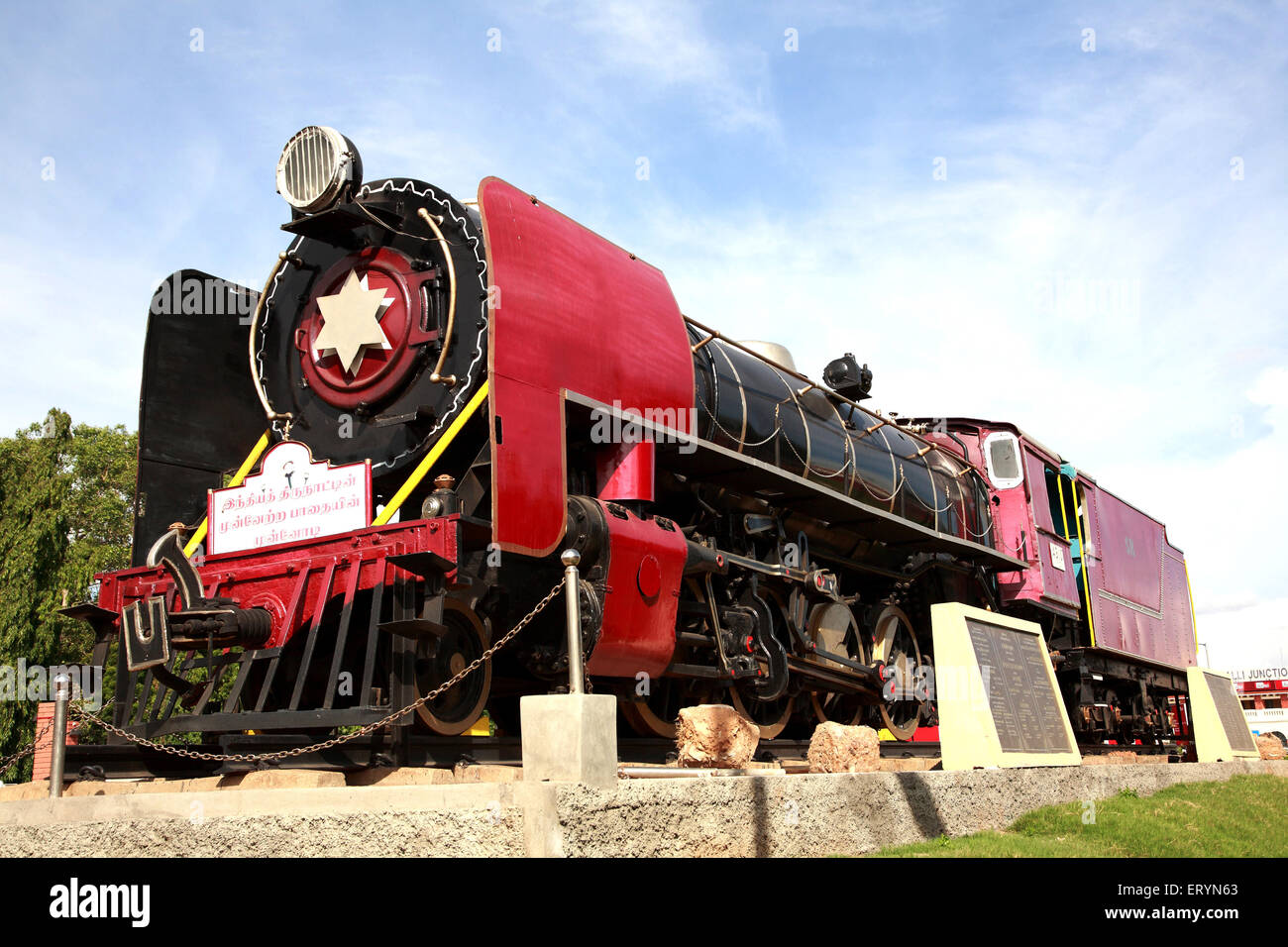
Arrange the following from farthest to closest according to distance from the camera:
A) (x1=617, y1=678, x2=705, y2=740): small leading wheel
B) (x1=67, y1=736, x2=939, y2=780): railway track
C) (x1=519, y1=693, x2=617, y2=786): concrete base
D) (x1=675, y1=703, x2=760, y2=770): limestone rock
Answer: (x1=617, y1=678, x2=705, y2=740): small leading wheel → (x1=675, y1=703, x2=760, y2=770): limestone rock → (x1=67, y1=736, x2=939, y2=780): railway track → (x1=519, y1=693, x2=617, y2=786): concrete base

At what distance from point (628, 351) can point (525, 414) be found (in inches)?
47.7

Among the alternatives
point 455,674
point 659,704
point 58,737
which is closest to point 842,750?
point 659,704

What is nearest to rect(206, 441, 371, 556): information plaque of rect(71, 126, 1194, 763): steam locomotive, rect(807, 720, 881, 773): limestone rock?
rect(71, 126, 1194, 763): steam locomotive

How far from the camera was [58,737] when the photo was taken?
5254 mm

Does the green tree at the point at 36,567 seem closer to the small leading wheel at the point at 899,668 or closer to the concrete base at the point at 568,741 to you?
the small leading wheel at the point at 899,668

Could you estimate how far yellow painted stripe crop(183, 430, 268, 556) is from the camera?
689 centimetres

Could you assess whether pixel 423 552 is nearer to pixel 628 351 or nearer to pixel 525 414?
pixel 525 414

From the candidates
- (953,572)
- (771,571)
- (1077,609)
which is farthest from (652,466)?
(1077,609)

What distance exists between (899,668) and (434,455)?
567 cm

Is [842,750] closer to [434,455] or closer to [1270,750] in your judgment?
[434,455]

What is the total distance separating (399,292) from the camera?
6742mm

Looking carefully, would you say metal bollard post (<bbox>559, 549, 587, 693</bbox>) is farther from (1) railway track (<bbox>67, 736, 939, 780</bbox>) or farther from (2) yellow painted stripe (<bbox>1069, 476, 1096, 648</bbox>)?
(2) yellow painted stripe (<bbox>1069, 476, 1096, 648</bbox>)

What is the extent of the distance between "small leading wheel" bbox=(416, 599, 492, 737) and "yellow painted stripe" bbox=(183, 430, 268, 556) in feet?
5.19

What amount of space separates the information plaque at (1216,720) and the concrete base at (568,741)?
872 centimetres
